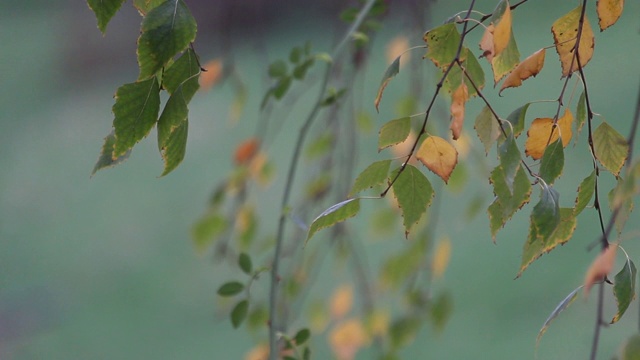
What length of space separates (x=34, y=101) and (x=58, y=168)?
46 centimetres

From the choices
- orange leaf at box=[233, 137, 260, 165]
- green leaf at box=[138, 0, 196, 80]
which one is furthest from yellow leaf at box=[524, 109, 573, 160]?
orange leaf at box=[233, 137, 260, 165]

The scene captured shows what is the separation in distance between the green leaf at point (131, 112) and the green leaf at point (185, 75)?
25 millimetres

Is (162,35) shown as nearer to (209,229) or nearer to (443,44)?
(443,44)

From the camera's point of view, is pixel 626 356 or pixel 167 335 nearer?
pixel 626 356

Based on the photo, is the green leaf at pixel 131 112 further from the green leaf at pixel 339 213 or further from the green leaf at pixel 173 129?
the green leaf at pixel 339 213

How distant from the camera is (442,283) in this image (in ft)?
8.29

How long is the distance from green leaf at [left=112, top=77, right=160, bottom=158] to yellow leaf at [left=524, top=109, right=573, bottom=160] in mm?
246

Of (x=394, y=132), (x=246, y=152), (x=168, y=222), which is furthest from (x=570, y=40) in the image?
(x=168, y=222)

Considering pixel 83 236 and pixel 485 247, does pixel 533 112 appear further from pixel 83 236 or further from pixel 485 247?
pixel 83 236

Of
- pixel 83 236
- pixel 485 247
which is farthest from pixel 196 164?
pixel 485 247

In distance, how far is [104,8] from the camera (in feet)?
1.89

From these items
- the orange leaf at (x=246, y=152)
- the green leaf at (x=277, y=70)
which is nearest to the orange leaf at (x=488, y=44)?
the green leaf at (x=277, y=70)

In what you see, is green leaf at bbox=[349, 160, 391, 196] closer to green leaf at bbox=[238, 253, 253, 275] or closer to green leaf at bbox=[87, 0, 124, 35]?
green leaf at bbox=[87, 0, 124, 35]

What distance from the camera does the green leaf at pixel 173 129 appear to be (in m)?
0.57
